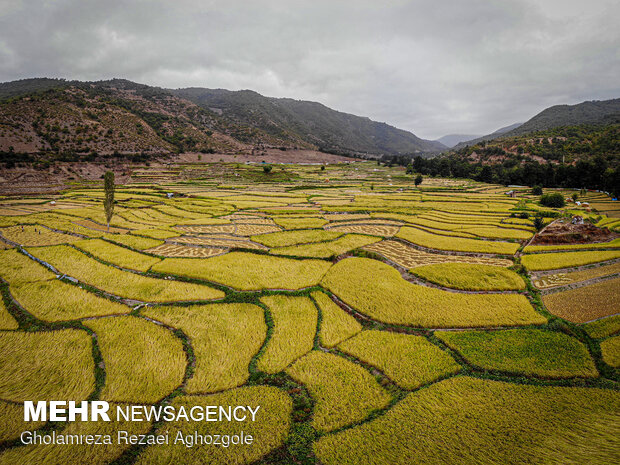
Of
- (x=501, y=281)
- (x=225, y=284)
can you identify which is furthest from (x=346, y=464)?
(x=501, y=281)

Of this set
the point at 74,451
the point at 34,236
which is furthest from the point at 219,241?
the point at 74,451

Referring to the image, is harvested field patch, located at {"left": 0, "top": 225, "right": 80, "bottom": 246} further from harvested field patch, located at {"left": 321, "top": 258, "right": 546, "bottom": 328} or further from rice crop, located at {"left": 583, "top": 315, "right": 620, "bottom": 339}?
rice crop, located at {"left": 583, "top": 315, "right": 620, "bottom": 339}

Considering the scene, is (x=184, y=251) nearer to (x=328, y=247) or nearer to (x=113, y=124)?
(x=328, y=247)

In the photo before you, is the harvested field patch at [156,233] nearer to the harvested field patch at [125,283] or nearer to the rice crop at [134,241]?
the rice crop at [134,241]

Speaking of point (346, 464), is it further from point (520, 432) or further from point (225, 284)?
point (225, 284)

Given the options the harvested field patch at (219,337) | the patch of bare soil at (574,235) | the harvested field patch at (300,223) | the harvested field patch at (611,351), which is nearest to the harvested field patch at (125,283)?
the harvested field patch at (219,337)
